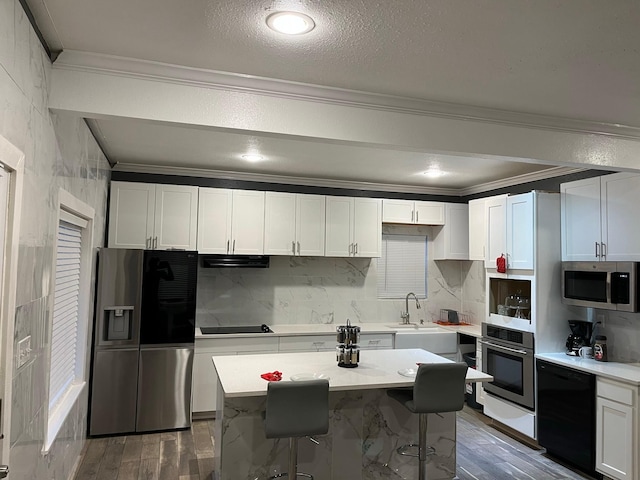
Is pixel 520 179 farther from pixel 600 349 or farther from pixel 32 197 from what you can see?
pixel 32 197

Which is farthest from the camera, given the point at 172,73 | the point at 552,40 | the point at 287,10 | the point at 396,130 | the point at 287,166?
the point at 287,166

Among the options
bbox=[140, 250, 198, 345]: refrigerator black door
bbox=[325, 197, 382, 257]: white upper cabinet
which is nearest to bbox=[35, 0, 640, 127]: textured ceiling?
bbox=[140, 250, 198, 345]: refrigerator black door

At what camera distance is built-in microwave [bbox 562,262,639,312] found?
3.42 m

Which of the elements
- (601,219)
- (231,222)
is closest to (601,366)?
(601,219)

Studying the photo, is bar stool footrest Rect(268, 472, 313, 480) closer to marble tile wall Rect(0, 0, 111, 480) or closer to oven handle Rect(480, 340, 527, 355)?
marble tile wall Rect(0, 0, 111, 480)

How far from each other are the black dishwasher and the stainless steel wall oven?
0.11 m

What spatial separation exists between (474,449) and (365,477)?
1327 mm

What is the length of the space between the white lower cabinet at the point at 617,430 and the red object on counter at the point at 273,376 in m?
2.41

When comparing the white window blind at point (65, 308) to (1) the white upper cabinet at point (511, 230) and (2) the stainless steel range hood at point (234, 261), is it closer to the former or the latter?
(2) the stainless steel range hood at point (234, 261)

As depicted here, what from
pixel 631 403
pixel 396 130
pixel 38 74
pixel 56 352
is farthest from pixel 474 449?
pixel 38 74

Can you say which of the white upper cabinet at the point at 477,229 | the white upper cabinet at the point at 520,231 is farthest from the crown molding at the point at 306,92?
the white upper cabinet at the point at 477,229

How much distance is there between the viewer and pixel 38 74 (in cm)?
192

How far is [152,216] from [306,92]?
2.73 m

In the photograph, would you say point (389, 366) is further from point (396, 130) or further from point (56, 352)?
point (56, 352)
